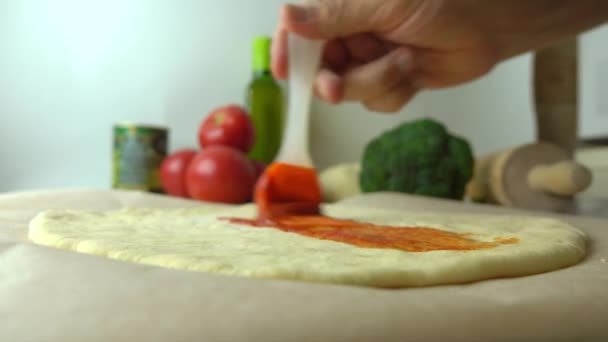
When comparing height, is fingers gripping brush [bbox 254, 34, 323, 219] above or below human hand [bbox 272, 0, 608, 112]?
below

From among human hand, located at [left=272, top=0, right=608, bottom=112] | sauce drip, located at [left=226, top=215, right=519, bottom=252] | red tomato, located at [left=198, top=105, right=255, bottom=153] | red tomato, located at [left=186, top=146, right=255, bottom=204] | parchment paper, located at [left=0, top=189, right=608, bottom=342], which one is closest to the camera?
parchment paper, located at [left=0, top=189, right=608, bottom=342]

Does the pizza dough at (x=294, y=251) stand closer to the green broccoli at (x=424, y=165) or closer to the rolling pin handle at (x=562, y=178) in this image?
the rolling pin handle at (x=562, y=178)

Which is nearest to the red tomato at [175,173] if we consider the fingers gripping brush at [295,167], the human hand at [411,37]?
the human hand at [411,37]

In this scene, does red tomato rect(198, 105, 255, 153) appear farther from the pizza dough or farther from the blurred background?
the pizza dough

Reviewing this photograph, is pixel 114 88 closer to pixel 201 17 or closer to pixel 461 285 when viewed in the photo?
pixel 201 17

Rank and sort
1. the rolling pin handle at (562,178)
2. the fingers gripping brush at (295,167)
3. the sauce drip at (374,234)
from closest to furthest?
the sauce drip at (374,234)
the fingers gripping brush at (295,167)
the rolling pin handle at (562,178)

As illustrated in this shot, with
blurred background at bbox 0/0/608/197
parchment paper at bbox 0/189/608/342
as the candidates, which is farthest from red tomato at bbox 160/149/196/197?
parchment paper at bbox 0/189/608/342
